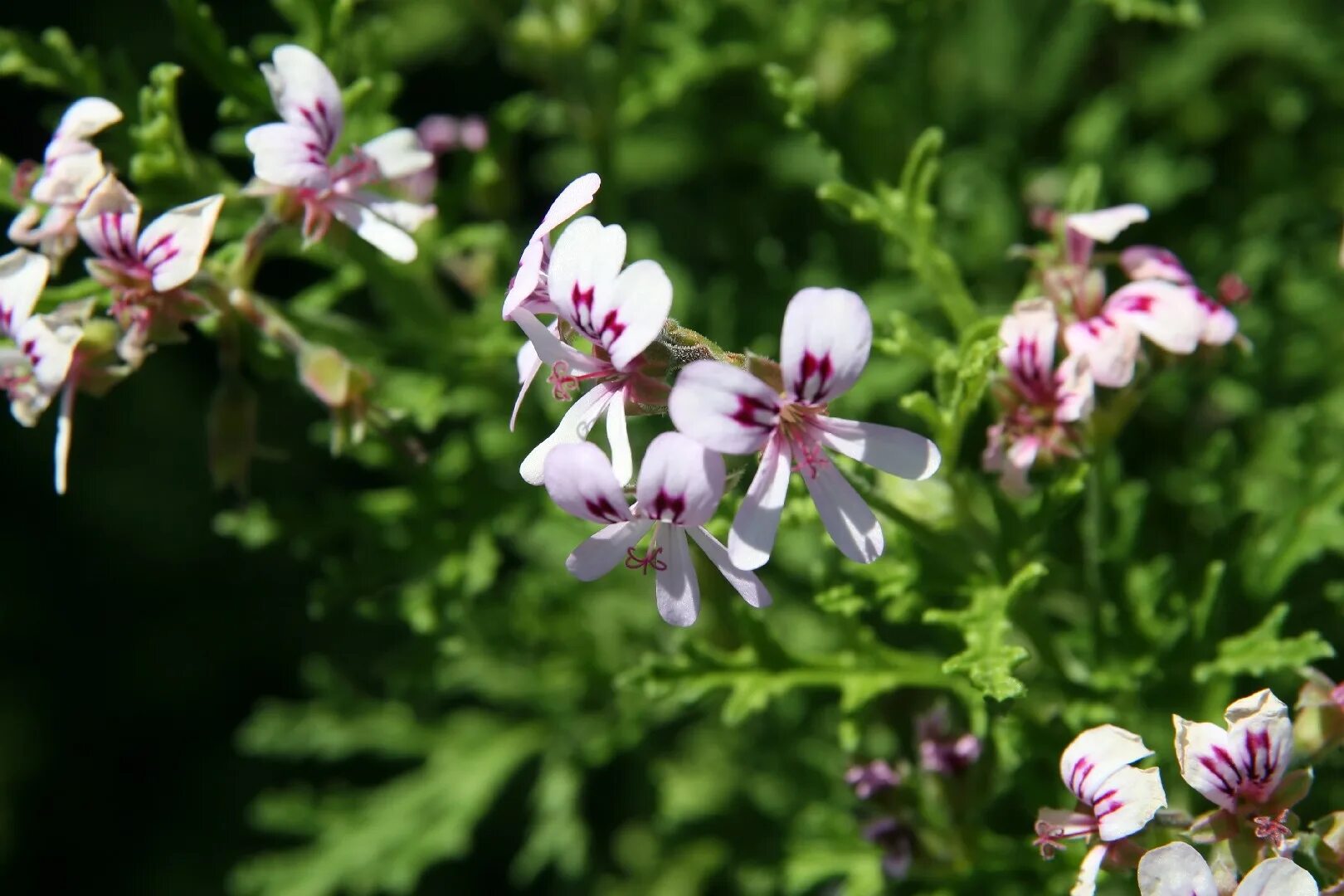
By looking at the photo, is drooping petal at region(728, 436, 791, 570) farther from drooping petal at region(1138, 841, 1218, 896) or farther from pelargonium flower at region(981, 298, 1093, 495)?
drooping petal at region(1138, 841, 1218, 896)

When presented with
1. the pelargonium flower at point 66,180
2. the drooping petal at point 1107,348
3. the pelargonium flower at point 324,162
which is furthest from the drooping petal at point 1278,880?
the pelargonium flower at point 66,180

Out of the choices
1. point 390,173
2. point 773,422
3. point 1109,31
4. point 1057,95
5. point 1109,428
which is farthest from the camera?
point 1109,31

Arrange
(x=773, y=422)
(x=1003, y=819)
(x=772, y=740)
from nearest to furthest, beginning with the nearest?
1. (x=773, y=422)
2. (x=1003, y=819)
3. (x=772, y=740)

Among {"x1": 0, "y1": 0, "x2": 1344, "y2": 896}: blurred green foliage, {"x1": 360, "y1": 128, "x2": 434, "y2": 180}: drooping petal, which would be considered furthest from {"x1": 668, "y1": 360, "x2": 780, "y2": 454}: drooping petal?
{"x1": 360, "y1": 128, "x2": 434, "y2": 180}: drooping petal

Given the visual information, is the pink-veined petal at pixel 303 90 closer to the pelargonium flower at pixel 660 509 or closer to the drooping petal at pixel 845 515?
the pelargonium flower at pixel 660 509

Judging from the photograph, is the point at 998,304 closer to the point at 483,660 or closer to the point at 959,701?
the point at 959,701

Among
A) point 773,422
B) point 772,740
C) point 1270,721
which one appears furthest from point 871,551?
point 772,740
